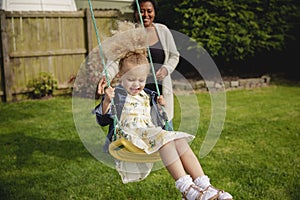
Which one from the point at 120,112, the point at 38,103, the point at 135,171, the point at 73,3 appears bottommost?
the point at 38,103

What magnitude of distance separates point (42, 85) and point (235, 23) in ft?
12.5

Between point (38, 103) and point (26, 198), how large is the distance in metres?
3.76

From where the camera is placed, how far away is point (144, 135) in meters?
2.15

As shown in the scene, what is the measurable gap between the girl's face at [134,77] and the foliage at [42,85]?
521cm

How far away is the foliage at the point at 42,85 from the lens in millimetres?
7215

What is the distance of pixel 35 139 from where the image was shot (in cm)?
483

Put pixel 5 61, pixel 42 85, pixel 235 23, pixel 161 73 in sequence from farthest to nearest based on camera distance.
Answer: pixel 235 23 → pixel 42 85 → pixel 5 61 → pixel 161 73

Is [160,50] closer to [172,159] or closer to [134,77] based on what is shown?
[134,77]

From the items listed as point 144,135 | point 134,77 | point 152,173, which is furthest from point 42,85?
point 144,135

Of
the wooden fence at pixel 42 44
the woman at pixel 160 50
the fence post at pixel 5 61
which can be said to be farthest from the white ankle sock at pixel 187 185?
the fence post at pixel 5 61

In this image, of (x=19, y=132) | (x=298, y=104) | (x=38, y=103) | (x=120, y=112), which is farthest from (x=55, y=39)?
(x=120, y=112)

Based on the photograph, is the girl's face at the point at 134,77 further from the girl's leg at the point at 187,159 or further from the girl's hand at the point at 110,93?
the girl's leg at the point at 187,159

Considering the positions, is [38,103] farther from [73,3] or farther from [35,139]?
[73,3]

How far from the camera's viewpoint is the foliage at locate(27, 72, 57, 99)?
7215 mm
